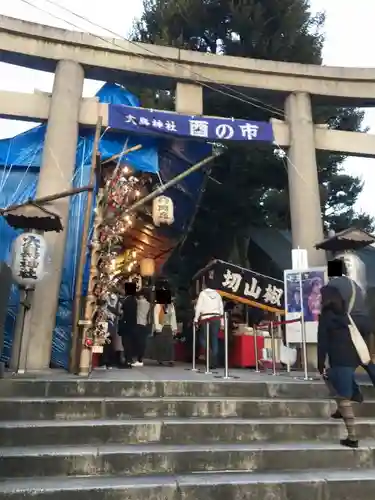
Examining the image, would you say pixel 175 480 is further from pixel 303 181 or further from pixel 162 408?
pixel 303 181

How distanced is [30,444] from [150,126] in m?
7.42

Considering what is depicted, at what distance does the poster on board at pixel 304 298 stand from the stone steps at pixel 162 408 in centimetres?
264

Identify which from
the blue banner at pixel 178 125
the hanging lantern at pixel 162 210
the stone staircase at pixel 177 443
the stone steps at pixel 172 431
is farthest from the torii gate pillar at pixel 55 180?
the stone steps at pixel 172 431

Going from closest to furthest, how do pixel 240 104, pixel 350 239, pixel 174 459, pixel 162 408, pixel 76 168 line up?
pixel 174 459 → pixel 162 408 → pixel 350 239 → pixel 76 168 → pixel 240 104

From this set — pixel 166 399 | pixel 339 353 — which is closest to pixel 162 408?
pixel 166 399

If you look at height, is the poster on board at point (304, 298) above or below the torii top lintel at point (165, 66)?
below

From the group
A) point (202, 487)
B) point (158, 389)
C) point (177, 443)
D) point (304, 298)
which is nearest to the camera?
point (202, 487)

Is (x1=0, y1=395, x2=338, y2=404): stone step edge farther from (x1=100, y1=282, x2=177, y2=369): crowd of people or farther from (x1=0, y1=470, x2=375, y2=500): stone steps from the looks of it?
(x1=100, y1=282, x2=177, y2=369): crowd of people

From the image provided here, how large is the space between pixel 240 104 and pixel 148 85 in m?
4.62

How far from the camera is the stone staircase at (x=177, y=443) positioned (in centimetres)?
395

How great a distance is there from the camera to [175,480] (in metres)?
4.02

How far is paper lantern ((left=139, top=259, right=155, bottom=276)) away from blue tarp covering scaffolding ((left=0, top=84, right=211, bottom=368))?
13.5ft

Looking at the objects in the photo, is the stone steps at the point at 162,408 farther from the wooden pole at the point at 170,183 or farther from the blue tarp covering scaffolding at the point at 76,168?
the wooden pole at the point at 170,183

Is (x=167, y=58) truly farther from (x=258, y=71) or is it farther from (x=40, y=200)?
(x=40, y=200)
